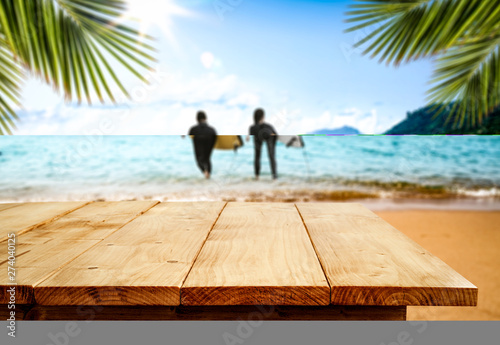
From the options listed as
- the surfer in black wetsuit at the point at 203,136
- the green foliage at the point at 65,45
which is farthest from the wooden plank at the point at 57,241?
the surfer in black wetsuit at the point at 203,136

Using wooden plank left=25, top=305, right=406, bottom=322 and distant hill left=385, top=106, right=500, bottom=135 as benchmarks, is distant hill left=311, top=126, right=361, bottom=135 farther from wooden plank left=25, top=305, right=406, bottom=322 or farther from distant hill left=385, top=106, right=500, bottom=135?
wooden plank left=25, top=305, right=406, bottom=322

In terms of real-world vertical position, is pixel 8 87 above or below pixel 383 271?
above

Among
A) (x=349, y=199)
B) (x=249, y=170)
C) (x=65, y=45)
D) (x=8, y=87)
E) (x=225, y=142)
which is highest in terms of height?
(x=65, y=45)

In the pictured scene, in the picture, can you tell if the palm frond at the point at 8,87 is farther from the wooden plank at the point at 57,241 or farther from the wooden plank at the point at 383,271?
the wooden plank at the point at 383,271

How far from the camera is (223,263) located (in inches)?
23.2

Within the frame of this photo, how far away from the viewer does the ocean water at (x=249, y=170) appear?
7.27 meters

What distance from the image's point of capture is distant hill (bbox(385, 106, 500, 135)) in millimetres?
9539

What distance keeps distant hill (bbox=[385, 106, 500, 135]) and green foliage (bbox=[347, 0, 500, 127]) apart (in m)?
7.14

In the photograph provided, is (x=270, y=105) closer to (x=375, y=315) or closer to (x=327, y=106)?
(x=327, y=106)

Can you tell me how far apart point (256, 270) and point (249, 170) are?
7.91 meters

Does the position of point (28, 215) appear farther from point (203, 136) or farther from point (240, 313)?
point (203, 136)

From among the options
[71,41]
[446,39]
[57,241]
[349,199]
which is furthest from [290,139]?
[57,241]

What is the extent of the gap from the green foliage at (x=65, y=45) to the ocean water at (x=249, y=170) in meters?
4.99

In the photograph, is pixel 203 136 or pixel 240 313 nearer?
pixel 240 313
